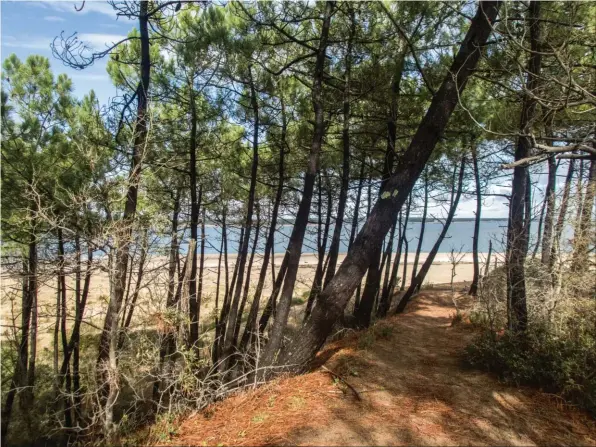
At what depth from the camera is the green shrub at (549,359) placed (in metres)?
3.16

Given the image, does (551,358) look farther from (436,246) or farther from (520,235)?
(436,246)

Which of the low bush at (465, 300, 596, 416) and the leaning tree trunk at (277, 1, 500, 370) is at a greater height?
the leaning tree trunk at (277, 1, 500, 370)

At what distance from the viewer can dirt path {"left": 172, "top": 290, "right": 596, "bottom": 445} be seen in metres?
2.73

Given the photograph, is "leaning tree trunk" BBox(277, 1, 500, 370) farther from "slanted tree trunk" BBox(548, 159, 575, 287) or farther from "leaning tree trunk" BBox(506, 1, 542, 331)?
"slanted tree trunk" BBox(548, 159, 575, 287)

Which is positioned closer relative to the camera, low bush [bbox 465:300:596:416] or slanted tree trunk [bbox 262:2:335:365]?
low bush [bbox 465:300:596:416]

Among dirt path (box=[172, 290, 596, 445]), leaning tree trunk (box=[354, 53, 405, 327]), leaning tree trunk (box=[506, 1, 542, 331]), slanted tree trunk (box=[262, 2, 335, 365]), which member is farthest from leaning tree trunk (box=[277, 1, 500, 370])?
leaning tree trunk (box=[354, 53, 405, 327])

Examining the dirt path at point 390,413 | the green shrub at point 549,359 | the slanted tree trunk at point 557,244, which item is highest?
the slanted tree trunk at point 557,244

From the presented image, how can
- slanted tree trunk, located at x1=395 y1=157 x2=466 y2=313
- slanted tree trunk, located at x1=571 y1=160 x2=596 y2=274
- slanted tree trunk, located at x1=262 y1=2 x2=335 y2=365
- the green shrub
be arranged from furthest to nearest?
slanted tree trunk, located at x1=395 y1=157 x2=466 y2=313
slanted tree trunk, located at x1=262 y1=2 x2=335 y2=365
slanted tree trunk, located at x1=571 y1=160 x2=596 y2=274
the green shrub

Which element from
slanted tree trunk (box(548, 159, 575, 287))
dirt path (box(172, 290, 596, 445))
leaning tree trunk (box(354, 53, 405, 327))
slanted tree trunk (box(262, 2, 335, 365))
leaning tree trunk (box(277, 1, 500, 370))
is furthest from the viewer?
leaning tree trunk (box(354, 53, 405, 327))

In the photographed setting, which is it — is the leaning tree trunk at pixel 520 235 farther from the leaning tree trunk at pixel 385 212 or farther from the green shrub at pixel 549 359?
the leaning tree trunk at pixel 385 212

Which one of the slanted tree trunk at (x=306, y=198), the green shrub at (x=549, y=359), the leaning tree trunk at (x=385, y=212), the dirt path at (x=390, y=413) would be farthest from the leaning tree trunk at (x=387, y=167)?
the dirt path at (x=390, y=413)

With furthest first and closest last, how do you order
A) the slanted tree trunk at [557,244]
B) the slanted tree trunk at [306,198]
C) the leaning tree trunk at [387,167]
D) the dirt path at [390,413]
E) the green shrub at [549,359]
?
the leaning tree trunk at [387,167] < the slanted tree trunk at [306,198] < the slanted tree trunk at [557,244] < the green shrub at [549,359] < the dirt path at [390,413]

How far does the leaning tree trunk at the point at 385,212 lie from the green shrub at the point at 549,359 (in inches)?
68.4

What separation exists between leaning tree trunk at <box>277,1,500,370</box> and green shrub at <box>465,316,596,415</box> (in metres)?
1.74
